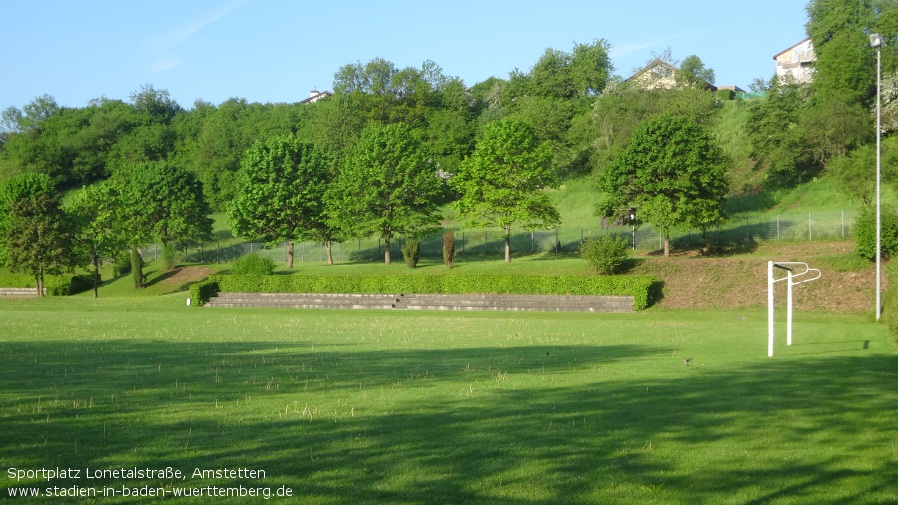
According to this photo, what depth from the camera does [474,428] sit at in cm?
971

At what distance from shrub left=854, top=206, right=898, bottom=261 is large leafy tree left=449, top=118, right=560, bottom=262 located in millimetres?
21066

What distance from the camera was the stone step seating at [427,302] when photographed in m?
40.7

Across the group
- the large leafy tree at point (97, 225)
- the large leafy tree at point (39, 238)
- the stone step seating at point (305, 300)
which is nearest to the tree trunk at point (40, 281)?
the large leafy tree at point (39, 238)

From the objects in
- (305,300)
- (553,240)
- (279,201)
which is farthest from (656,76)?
(305,300)

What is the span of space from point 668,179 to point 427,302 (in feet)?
59.3

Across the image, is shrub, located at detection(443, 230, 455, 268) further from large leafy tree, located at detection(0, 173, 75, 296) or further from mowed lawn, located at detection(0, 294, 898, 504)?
mowed lawn, located at detection(0, 294, 898, 504)

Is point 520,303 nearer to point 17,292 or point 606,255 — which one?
point 606,255

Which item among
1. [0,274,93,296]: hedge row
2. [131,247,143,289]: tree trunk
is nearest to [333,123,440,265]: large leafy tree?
[131,247,143,289]: tree trunk

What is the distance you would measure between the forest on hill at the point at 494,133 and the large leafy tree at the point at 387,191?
0.56 feet

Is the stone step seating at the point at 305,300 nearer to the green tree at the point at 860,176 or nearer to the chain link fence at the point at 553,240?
the chain link fence at the point at 553,240

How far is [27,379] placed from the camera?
1335 cm

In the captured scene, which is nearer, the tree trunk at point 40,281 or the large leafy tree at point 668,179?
the large leafy tree at point 668,179

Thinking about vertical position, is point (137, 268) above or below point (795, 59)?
below

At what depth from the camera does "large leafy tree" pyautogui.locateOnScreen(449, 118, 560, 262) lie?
5507cm
